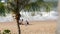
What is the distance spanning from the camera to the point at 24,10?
1376 millimetres

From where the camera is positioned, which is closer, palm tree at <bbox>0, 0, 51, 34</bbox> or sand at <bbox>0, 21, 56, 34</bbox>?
palm tree at <bbox>0, 0, 51, 34</bbox>

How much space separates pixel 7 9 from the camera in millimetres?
1367

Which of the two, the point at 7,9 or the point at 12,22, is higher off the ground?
the point at 7,9

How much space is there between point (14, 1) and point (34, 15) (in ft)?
0.94

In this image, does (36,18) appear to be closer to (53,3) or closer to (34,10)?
(34,10)

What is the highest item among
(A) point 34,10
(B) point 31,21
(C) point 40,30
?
(A) point 34,10

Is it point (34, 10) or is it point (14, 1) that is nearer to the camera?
point (14, 1)

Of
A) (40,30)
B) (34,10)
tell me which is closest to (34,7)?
(34,10)

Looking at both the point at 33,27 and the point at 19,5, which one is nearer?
the point at 19,5

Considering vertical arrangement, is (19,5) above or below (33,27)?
above

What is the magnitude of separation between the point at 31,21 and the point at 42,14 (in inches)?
5.9

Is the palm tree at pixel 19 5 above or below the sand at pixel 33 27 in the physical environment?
above

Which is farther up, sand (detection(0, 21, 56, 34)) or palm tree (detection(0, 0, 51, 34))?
palm tree (detection(0, 0, 51, 34))

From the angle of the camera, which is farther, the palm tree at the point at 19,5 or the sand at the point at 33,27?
the sand at the point at 33,27
